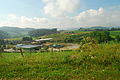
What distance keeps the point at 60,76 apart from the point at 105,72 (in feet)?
5.94

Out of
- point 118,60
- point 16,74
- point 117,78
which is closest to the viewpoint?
point 117,78

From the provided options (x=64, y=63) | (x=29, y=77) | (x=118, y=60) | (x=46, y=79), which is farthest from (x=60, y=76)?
(x=118, y=60)

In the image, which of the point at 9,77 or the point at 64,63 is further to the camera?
the point at 64,63

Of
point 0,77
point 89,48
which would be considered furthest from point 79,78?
point 89,48

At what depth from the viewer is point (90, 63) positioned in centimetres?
555

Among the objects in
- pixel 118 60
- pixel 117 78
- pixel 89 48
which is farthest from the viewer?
pixel 89 48

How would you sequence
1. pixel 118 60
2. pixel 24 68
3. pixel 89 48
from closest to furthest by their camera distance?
1. pixel 24 68
2. pixel 118 60
3. pixel 89 48

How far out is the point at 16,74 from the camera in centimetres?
448

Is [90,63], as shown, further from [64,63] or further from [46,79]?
[46,79]

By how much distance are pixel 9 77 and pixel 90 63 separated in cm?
375

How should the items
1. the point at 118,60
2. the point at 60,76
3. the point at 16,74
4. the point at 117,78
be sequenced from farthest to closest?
1. the point at 118,60
2. the point at 16,74
3. the point at 60,76
4. the point at 117,78

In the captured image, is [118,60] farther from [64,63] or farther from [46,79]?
[46,79]

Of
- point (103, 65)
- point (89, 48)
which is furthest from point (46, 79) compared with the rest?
point (89, 48)

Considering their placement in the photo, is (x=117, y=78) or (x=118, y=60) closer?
(x=117, y=78)
